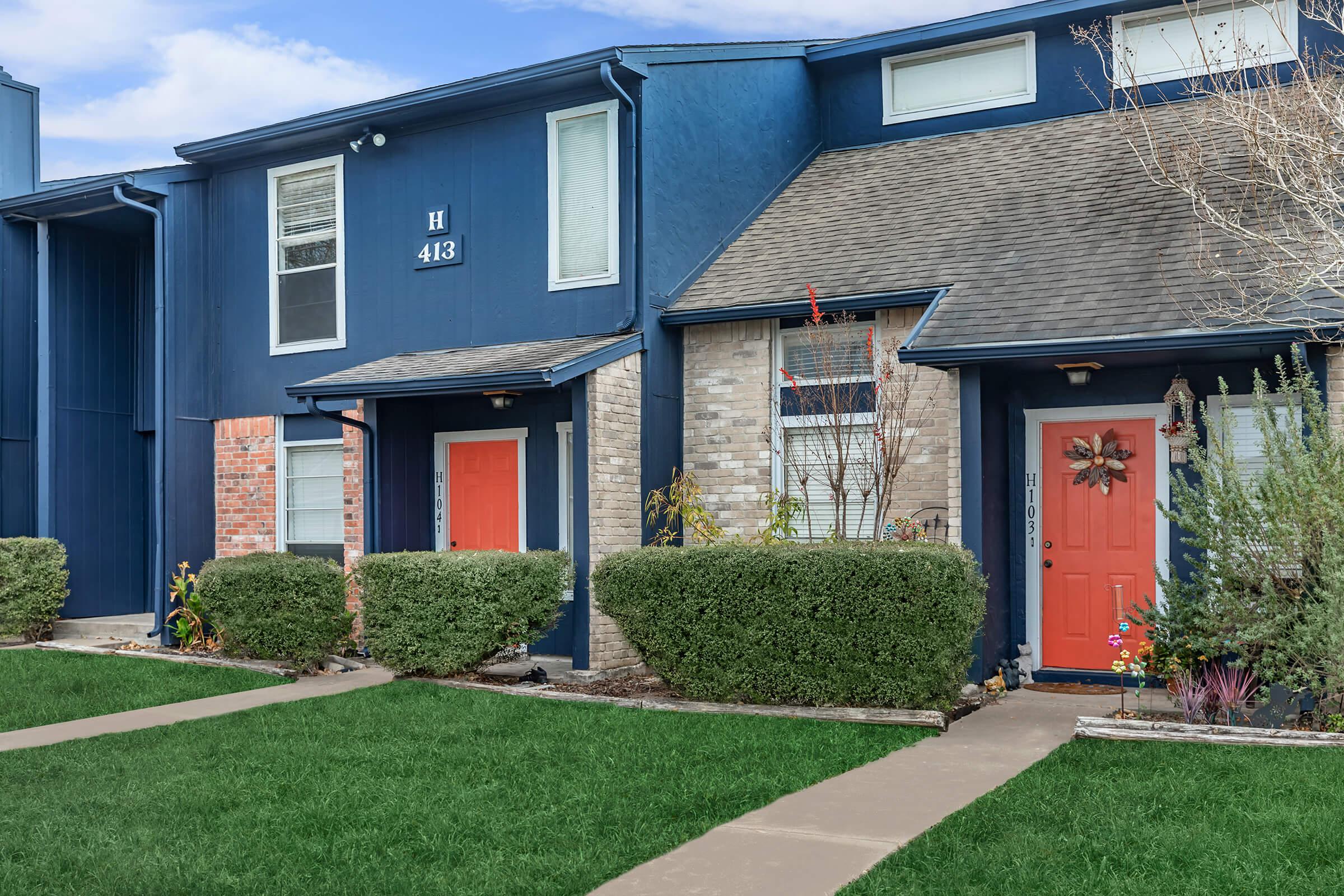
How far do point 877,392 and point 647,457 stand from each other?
6.96 ft

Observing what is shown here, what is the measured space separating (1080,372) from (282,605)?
701cm

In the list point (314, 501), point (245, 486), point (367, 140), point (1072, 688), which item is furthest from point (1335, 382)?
point (245, 486)

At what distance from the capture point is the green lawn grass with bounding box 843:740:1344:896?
469cm

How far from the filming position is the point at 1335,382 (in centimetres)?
837

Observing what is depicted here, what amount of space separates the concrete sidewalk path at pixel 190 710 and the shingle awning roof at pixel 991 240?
4352mm

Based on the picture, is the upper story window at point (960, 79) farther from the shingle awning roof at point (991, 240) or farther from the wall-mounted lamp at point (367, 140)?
the wall-mounted lamp at point (367, 140)

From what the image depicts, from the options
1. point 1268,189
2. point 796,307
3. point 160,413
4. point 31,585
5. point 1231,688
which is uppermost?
point 1268,189

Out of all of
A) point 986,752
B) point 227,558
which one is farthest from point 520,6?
point 986,752

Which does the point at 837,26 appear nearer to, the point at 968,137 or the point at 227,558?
the point at 968,137

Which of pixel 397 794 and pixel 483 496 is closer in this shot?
pixel 397 794

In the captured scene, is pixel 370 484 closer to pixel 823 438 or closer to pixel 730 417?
pixel 730 417

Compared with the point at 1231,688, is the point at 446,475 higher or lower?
higher

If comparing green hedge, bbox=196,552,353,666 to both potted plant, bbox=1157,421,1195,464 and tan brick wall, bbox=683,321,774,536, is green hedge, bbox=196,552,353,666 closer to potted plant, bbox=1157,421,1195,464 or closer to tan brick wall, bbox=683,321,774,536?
tan brick wall, bbox=683,321,774,536

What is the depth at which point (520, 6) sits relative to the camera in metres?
32.7
